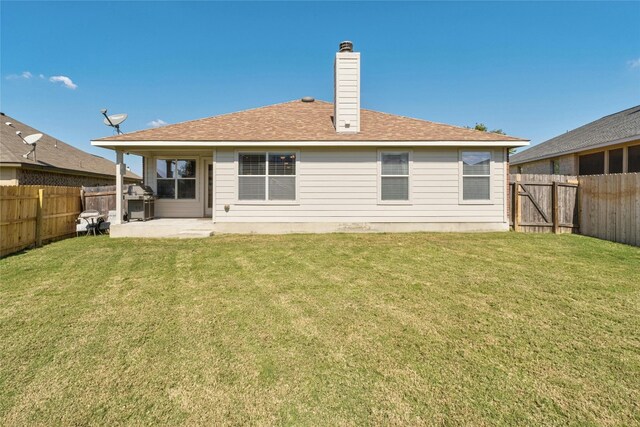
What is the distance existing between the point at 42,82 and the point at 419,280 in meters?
26.5

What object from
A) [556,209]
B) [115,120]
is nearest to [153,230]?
[115,120]

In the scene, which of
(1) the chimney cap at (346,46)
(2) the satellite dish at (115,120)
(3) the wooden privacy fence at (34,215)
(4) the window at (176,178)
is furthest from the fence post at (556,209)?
(2) the satellite dish at (115,120)

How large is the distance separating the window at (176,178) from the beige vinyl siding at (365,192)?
237 cm

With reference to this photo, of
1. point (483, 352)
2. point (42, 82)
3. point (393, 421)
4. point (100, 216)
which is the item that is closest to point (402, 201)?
point (483, 352)

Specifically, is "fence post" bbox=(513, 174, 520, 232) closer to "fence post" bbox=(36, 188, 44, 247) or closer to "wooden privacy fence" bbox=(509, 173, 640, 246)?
"wooden privacy fence" bbox=(509, 173, 640, 246)

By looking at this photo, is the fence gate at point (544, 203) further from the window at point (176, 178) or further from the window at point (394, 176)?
the window at point (176, 178)

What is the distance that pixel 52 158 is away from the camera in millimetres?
13445

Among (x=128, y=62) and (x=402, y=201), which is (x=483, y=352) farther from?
(x=128, y=62)

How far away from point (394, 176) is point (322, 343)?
23.8 feet

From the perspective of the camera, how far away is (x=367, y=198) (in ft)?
30.3

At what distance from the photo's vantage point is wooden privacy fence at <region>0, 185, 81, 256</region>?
672 cm

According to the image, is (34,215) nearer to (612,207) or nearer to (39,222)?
(39,222)

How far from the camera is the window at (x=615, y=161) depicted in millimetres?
11156

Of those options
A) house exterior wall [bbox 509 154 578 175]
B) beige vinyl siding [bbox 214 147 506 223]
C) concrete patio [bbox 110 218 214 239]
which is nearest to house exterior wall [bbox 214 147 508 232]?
beige vinyl siding [bbox 214 147 506 223]
